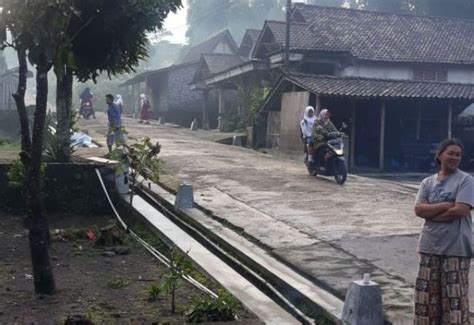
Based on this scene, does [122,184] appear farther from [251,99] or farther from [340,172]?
[251,99]

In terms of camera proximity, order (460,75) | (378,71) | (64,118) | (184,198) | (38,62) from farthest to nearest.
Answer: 1. (460,75)
2. (378,71)
3. (64,118)
4. (184,198)
5. (38,62)

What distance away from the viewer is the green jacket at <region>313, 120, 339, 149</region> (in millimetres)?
13695

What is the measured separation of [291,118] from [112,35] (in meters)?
A: 10.1

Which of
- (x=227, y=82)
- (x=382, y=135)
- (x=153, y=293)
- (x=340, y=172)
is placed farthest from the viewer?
(x=227, y=82)

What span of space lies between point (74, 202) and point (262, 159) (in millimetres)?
8466

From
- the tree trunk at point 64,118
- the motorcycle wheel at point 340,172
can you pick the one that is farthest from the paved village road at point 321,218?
the tree trunk at point 64,118

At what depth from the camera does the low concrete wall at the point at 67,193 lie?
35.1 ft

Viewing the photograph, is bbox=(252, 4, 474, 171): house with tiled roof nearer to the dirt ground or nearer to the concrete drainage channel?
the concrete drainage channel

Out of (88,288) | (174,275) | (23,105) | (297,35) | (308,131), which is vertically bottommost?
(88,288)

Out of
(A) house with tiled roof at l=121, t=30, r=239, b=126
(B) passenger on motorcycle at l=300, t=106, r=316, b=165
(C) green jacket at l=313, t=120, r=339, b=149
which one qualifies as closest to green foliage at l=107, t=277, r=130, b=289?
(C) green jacket at l=313, t=120, r=339, b=149

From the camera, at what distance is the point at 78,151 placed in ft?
55.9

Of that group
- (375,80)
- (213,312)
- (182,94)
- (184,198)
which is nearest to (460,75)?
(375,80)

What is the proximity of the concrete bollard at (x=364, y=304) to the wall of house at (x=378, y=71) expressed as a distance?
855 inches

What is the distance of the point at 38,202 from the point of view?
231 inches
